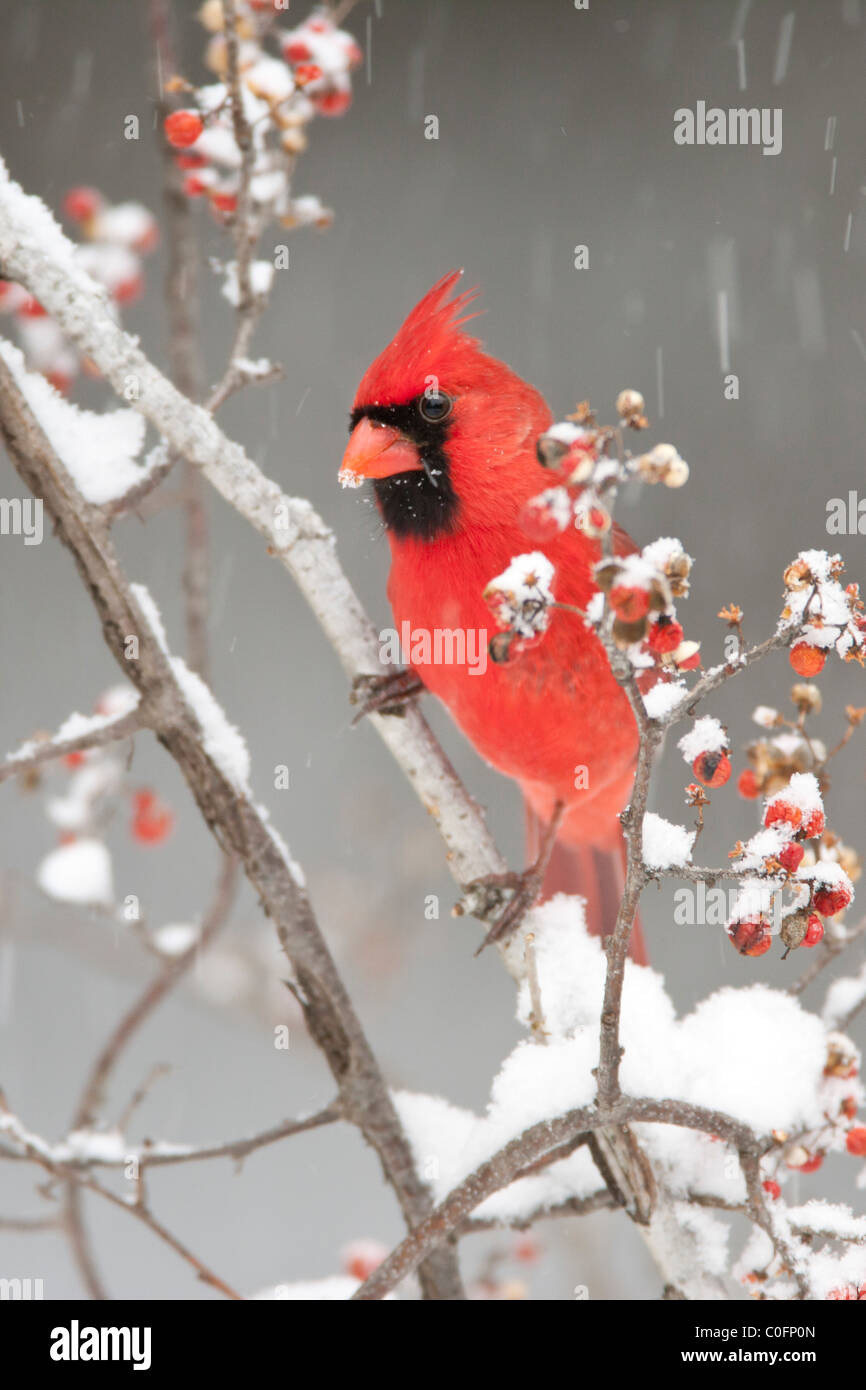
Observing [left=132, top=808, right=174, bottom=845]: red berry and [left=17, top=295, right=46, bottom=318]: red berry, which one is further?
[left=132, top=808, right=174, bottom=845]: red berry

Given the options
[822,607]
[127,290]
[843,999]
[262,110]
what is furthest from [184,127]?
[843,999]

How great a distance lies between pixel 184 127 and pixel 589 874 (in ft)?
3.59

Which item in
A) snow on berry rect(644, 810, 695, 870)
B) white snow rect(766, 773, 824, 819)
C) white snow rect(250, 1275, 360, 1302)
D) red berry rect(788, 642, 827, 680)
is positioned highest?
red berry rect(788, 642, 827, 680)

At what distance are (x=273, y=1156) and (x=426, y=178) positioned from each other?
2.08m

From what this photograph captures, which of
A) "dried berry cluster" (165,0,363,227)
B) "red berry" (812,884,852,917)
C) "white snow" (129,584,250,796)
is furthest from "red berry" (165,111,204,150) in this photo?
"red berry" (812,884,852,917)

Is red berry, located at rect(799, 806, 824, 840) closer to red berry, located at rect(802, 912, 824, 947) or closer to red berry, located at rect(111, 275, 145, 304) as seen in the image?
red berry, located at rect(802, 912, 824, 947)

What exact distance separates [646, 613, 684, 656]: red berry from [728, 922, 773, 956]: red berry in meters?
0.20

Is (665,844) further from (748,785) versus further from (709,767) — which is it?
(748,785)

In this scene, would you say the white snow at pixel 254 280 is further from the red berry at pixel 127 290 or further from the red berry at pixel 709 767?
the red berry at pixel 709 767

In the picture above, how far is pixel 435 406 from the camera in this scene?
56.1 inches

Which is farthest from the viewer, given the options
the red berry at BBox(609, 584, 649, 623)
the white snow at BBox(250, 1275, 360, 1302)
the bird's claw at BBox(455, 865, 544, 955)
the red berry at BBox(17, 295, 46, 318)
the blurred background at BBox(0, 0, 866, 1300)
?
the blurred background at BBox(0, 0, 866, 1300)

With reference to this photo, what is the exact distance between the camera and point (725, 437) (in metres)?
2.42

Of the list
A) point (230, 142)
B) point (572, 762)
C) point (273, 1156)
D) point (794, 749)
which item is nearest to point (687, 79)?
point (230, 142)

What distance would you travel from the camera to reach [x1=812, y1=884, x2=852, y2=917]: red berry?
790mm
